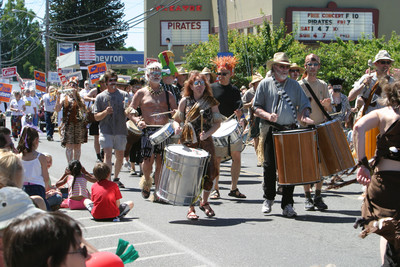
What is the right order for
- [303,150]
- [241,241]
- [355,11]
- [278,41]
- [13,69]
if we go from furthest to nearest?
[13,69] → [355,11] → [278,41] → [303,150] → [241,241]

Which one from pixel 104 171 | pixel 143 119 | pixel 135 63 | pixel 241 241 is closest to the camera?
pixel 241 241

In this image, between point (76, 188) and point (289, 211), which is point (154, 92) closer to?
point (76, 188)

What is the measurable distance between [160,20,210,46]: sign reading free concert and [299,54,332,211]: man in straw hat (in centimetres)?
4105

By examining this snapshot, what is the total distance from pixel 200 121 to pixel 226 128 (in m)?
1.16

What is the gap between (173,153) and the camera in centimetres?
834

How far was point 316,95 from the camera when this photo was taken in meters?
9.83

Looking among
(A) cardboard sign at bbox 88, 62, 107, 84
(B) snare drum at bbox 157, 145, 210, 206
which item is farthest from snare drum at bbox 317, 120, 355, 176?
(A) cardboard sign at bbox 88, 62, 107, 84

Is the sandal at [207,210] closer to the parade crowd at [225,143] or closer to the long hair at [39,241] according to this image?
the parade crowd at [225,143]

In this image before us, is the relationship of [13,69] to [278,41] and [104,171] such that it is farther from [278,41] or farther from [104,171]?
[104,171]

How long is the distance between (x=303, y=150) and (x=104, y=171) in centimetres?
259

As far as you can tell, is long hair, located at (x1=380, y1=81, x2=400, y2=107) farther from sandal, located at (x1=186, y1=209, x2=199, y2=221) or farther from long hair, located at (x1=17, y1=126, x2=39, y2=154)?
long hair, located at (x1=17, y1=126, x2=39, y2=154)

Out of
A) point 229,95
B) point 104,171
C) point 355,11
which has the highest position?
point 355,11

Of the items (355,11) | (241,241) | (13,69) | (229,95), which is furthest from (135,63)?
(241,241)

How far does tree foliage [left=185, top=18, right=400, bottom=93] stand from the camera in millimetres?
26250
